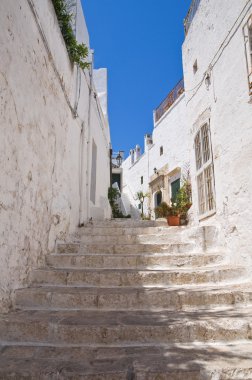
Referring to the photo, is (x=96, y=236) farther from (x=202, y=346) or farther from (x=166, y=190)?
(x=166, y=190)

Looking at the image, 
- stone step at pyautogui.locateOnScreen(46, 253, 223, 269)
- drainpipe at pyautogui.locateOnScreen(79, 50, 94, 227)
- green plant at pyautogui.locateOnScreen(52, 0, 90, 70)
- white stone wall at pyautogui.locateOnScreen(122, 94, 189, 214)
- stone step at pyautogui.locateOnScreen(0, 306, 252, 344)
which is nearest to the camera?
stone step at pyautogui.locateOnScreen(0, 306, 252, 344)

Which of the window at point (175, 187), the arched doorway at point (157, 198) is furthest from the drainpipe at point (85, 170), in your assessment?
the arched doorway at point (157, 198)

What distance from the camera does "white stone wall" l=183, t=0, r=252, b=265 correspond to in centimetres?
423

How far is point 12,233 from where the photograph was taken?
331 cm

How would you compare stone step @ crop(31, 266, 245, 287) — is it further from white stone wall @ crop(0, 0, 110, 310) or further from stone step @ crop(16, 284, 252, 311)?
stone step @ crop(16, 284, 252, 311)

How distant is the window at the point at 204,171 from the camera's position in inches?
220

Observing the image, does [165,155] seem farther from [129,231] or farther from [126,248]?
[126,248]

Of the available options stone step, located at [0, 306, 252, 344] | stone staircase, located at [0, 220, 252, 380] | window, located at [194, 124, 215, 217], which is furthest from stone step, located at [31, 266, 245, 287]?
window, located at [194, 124, 215, 217]

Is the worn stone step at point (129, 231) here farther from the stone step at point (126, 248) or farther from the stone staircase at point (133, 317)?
the stone staircase at point (133, 317)

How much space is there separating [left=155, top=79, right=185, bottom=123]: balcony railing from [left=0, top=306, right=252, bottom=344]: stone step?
1213 centimetres

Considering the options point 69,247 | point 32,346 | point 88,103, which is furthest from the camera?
point 88,103

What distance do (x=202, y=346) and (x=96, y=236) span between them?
3199mm

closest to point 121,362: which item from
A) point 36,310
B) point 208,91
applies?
point 36,310

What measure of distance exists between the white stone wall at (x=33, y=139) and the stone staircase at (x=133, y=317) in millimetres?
429
